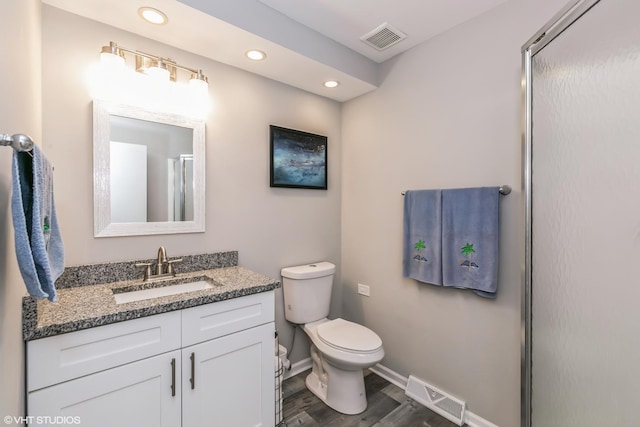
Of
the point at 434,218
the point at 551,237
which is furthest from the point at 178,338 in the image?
the point at 551,237

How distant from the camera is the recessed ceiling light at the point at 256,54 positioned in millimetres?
1753

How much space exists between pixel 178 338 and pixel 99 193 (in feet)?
2.86

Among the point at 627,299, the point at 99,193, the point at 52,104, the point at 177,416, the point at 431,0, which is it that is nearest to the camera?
the point at 627,299

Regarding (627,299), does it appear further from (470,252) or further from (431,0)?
(431,0)

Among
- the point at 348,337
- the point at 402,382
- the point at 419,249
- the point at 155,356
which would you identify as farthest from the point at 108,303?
the point at 402,382

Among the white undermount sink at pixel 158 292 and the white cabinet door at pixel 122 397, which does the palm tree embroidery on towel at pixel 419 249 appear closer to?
the white undermount sink at pixel 158 292

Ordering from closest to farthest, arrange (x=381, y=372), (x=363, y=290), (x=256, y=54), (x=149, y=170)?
1. (x=149, y=170)
2. (x=256, y=54)
3. (x=381, y=372)
4. (x=363, y=290)

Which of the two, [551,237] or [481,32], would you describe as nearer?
[551,237]

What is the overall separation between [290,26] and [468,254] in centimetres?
174

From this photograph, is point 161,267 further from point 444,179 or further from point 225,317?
point 444,179

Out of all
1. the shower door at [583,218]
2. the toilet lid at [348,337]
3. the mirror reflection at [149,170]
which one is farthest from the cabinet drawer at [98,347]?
the shower door at [583,218]

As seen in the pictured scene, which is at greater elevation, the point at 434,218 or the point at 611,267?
the point at 434,218

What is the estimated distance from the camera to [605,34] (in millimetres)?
1062

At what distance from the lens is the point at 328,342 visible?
5.89 ft
